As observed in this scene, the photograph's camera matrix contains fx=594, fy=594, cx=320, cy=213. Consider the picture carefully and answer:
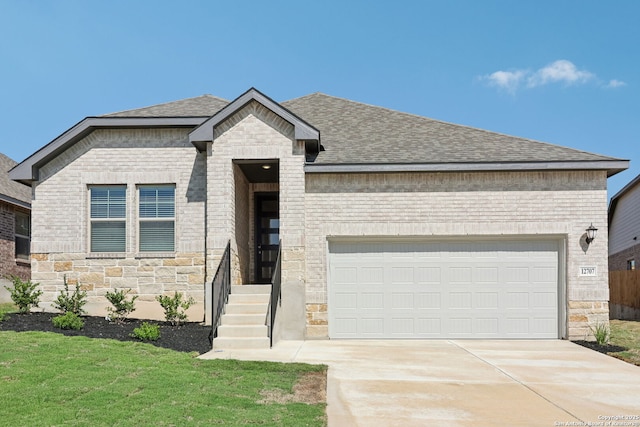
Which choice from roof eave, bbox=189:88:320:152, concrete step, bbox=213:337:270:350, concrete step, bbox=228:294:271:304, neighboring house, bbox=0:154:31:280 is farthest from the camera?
neighboring house, bbox=0:154:31:280

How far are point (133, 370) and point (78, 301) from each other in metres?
6.31

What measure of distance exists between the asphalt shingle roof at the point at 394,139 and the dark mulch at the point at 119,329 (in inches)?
190

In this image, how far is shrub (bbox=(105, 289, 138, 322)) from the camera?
44.2 ft

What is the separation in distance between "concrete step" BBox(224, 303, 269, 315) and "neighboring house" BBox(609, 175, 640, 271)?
1752 cm

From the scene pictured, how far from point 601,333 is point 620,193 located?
15.3m

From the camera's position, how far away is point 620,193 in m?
26.1

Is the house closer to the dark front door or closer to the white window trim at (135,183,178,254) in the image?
the white window trim at (135,183,178,254)

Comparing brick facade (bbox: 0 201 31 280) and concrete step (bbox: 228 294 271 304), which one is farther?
brick facade (bbox: 0 201 31 280)

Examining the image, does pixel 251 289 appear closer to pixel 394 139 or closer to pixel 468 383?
pixel 394 139

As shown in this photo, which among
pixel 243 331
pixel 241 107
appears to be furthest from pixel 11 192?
pixel 243 331

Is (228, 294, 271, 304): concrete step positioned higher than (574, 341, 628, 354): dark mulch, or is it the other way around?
(228, 294, 271, 304): concrete step

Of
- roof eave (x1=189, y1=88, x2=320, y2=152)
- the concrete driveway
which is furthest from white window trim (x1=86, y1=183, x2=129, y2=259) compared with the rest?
the concrete driveway

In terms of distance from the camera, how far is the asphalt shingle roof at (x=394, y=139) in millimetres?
13992

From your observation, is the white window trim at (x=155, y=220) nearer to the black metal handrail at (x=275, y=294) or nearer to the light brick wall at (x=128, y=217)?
the light brick wall at (x=128, y=217)
